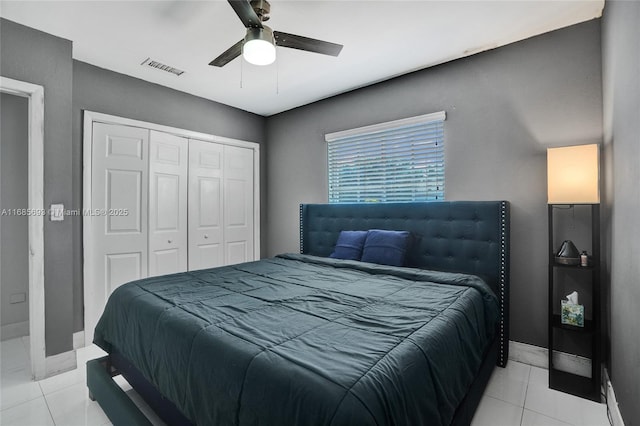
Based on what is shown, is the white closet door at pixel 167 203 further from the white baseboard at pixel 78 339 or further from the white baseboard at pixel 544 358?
the white baseboard at pixel 544 358

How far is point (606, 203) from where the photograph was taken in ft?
7.01

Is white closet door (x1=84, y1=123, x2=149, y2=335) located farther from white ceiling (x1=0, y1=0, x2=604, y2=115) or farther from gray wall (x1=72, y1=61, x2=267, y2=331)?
white ceiling (x1=0, y1=0, x2=604, y2=115)

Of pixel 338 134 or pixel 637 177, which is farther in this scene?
pixel 338 134

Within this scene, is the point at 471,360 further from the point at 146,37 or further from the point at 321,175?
the point at 146,37

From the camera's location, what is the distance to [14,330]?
3191 mm

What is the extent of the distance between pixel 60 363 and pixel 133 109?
99.2 inches

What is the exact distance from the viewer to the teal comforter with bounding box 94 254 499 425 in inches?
39.7

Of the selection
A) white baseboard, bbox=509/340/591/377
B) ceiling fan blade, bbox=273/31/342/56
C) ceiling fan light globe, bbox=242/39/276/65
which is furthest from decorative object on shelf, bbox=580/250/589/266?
ceiling fan light globe, bbox=242/39/276/65

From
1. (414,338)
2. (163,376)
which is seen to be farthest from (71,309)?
(414,338)

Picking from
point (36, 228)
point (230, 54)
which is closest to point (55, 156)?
point (36, 228)

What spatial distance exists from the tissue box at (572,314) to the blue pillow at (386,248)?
1.22m

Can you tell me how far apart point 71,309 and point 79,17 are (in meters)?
2.37

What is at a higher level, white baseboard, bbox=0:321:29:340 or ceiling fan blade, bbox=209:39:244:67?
ceiling fan blade, bbox=209:39:244:67

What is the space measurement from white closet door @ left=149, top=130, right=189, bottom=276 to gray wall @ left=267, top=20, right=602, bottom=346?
2.62 metres
